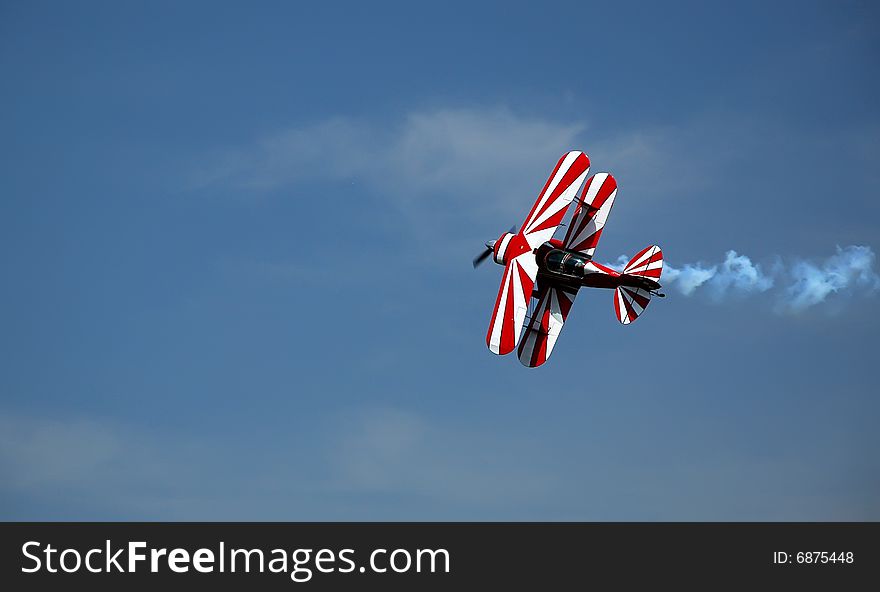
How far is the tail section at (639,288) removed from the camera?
154ft

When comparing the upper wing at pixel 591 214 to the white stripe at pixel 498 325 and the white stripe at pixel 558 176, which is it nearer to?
the white stripe at pixel 558 176

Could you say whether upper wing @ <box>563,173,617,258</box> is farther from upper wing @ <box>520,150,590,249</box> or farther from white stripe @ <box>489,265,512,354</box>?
white stripe @ <box>489,265,512,354</box>

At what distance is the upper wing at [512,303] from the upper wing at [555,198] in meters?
1.16

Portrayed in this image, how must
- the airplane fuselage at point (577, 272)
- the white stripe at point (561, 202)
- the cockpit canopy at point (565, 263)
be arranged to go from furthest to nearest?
the white stripe at point (561, 202), the cockpit canopy at point (565, 263), the airplane fuselage at point (577, 272)

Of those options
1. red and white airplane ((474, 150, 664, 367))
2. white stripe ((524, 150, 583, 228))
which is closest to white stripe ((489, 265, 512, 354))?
red and white airplane ((474, 150, 664, 367))

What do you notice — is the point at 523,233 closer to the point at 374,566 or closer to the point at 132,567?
the point at 374,566

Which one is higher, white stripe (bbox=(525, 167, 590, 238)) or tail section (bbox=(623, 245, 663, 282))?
white stripe (bbox=(525, 167, 590, 238))

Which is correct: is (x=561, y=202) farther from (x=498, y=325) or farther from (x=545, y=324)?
(x=498, y=325)

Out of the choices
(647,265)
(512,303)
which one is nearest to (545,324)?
(512,303)

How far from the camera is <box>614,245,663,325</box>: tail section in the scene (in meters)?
46.9

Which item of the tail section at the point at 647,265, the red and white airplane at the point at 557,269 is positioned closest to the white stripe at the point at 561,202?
the red and white airplane at the point at 557,269

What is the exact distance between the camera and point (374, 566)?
5316 centimetres

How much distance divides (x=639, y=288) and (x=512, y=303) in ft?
19.3

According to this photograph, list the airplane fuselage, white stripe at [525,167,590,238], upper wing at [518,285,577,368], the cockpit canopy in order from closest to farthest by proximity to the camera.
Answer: the airplane fuselage
the cockpit canopy
upper wing at [518,285,577,368]
white stripe at [525,167,590,238]
